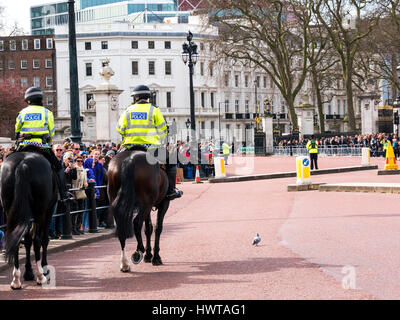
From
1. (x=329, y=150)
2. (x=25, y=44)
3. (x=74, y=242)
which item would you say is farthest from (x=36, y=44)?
(x=74, y=242)

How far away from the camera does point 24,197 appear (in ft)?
29.3

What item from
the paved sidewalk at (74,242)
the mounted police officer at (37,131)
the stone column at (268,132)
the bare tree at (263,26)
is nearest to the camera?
the mounted police officer at (37,131)

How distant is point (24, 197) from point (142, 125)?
2.09m

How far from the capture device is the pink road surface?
8.16 metres

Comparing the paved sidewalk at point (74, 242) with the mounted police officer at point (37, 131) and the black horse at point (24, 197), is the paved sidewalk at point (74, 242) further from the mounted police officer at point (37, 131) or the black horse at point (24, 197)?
the mounted police officer at point (37, 131)

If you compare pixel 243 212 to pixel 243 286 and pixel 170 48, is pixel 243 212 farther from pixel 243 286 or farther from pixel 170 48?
pixel 170 48

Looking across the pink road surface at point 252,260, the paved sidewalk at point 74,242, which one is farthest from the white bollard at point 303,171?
the paved sidewalk at point 74,242

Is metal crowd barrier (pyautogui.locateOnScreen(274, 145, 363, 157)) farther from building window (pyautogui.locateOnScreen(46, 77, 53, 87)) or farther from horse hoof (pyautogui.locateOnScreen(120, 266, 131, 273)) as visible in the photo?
building window (pyautogui.locateOnScreen(46, 77, 53, 87))

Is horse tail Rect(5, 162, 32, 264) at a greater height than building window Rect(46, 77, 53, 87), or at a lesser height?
lesser

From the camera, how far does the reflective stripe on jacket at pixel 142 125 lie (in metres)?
10.3

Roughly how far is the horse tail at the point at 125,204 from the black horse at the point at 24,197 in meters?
0.84

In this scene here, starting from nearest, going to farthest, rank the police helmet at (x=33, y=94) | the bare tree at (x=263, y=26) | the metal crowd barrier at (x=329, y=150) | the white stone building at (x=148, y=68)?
the police helmet at (x=33, y=94) < the metal crowd barrier at (x=329, y=150) < the bare tree at (x=263, y=26) < the white stone building at (x=148, y=68)

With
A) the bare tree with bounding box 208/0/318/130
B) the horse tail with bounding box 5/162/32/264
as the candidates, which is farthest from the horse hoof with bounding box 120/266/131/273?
the bare tree with bounding box 208/0/318/130

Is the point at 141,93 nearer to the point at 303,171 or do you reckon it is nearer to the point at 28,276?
the point at 28,276
